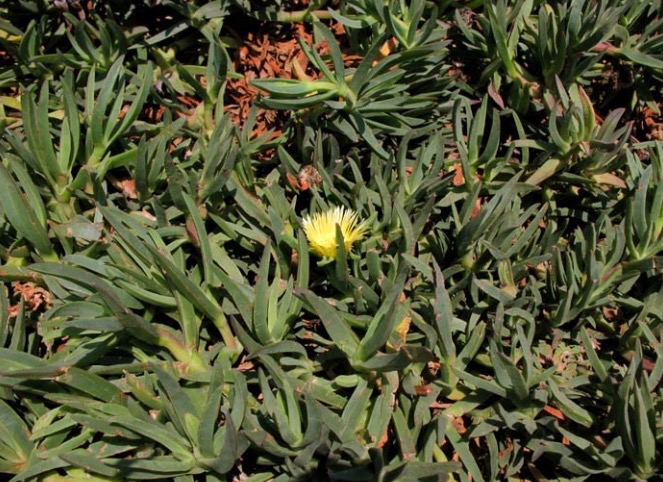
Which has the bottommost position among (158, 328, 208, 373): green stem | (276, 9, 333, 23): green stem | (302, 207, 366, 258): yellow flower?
(158, 328, 208, 373): green stem

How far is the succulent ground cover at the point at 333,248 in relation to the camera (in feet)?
3.57

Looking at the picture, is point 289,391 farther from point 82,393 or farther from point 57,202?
point 57,202

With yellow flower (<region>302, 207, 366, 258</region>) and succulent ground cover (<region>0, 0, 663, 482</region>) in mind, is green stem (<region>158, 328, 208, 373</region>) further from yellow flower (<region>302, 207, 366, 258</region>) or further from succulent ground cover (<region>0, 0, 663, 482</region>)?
yellow flower (<region>302, 207, 366, 258</region>)

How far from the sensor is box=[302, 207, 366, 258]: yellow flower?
122 cm

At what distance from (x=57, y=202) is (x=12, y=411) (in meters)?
0.42

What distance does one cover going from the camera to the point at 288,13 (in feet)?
5.45

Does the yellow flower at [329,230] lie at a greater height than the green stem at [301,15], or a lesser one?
lesser

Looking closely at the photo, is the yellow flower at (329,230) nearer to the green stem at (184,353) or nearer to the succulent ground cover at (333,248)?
the succulent ground cover at (333,248)

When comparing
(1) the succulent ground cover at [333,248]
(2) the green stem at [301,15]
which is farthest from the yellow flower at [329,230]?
(2) the green stem at [301,15]

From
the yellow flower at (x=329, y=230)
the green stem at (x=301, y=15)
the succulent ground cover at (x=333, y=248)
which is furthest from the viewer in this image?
the green stem at (x=301, y=15)

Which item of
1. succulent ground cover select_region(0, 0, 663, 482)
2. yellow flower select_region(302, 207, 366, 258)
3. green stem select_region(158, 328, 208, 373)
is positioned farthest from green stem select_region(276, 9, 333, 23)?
green stem select_region(158, 328, 208, 373)

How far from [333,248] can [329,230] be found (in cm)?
4

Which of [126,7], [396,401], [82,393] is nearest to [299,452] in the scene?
[396,401]

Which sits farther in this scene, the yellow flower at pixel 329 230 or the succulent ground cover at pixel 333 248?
the yellow flower at pixel 329 230
